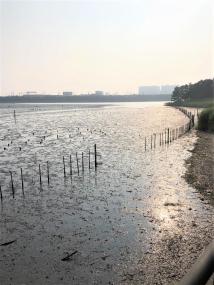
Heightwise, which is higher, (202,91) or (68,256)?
(202,91)

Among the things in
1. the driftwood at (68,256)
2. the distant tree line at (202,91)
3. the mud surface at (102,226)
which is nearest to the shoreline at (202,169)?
the mud surface at (102,226)

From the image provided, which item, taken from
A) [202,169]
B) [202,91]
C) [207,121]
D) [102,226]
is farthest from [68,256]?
[202,91]

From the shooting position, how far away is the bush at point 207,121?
→ 218 ft

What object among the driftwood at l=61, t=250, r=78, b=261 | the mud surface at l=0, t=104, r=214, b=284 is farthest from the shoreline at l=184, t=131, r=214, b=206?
the driftwood at l=61, t=250, r=78, b=261

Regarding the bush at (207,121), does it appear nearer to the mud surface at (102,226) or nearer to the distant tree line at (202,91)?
the mud surface at (102,226)

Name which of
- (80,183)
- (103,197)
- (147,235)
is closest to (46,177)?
(80,183)

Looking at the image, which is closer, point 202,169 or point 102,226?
point 102,226

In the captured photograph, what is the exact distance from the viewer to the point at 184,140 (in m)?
60.8

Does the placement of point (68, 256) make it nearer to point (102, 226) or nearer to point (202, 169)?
point (102, 226)

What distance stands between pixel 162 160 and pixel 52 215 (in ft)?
74.2

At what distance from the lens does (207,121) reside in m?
69.1

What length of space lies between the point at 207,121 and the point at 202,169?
116ft

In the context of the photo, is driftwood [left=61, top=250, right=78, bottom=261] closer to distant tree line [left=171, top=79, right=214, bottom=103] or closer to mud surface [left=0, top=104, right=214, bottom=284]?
mud surface [left=0, top=104, right=214, bottom=284]

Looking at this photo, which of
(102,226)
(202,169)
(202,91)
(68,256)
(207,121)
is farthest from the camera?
(202,91)
